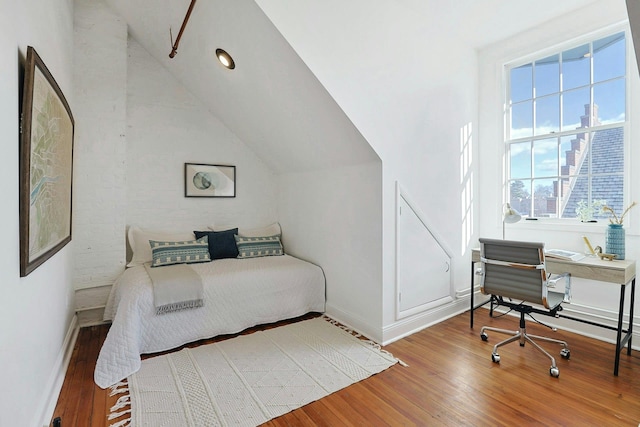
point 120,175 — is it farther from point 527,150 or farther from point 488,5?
point 527,150

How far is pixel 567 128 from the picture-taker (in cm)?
309

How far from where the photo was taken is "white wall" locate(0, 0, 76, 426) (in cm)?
117

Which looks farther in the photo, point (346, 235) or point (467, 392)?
point (346, 235)

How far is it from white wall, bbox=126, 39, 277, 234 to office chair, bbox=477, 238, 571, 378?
9.47ft

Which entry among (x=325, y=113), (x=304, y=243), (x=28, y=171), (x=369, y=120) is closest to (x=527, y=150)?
(x=369, y=120)

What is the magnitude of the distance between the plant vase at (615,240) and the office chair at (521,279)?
60 cm

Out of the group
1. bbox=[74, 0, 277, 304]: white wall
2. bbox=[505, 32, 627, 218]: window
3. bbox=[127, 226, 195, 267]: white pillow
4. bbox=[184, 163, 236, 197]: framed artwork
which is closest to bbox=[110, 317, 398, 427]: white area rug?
bbox=[127, 226, 195, 267]: white pillow

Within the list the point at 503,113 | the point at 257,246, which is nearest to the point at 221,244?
the point at 257,246

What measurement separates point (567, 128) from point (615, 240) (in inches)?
45.4

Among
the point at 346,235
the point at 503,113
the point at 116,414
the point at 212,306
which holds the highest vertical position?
the point at 503,113

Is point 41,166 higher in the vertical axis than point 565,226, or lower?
higher

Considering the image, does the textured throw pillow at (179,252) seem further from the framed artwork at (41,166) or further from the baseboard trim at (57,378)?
the framed artwork at (41,166)

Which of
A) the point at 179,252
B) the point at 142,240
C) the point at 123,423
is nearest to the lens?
the point at 123,423

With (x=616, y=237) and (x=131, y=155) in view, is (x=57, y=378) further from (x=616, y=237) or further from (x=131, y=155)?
(x=616, y=237)
